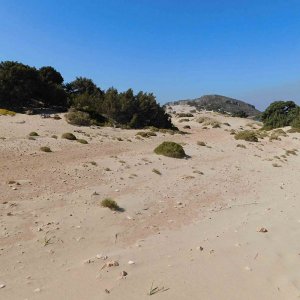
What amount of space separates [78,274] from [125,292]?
130cm

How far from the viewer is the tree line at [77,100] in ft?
141

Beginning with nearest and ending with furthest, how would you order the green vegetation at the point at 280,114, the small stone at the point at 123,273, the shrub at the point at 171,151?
the small stone at the point at 123,273, the shrub at the point at 171,151, the green vegetation at the point at 280,114

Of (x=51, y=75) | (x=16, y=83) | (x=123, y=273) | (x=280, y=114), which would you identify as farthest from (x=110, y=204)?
(x=280, y=114)

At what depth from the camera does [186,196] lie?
618 inches

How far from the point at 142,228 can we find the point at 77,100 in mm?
38854

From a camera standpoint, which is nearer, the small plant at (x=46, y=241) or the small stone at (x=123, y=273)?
the small stone at (x=123, y=273)

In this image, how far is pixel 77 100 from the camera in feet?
158

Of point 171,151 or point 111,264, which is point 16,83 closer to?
point 171,151

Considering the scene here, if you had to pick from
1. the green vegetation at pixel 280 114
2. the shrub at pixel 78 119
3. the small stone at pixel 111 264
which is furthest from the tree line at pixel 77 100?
the small stone at pixel 111 264

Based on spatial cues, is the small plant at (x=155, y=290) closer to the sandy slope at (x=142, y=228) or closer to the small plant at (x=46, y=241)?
the sandy slope at (x=142, y=228)

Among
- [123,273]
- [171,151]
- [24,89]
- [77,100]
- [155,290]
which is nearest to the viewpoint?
[155,290]

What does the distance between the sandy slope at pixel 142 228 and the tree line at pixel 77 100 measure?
21318mm

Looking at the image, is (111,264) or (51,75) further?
(51,75)

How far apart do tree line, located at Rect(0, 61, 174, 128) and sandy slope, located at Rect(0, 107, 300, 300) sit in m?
21.3
